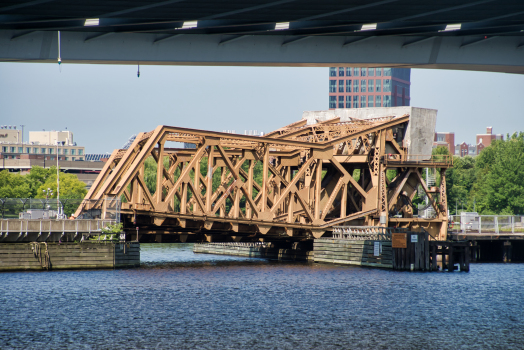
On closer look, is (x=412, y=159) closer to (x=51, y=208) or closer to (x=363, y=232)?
(x=363, y=232)

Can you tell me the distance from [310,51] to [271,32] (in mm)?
1526

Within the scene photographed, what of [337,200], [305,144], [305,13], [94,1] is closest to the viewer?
[94,1]

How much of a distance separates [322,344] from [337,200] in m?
45.8

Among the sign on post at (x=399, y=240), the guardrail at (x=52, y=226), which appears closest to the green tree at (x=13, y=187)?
the guardrail at (x=52, y=226)

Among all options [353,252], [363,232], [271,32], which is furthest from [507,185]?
[271,32]

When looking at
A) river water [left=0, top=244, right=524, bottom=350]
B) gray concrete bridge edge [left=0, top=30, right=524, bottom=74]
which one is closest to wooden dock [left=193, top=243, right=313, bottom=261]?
river water [left=0, top=244, right=524, bottom=350]

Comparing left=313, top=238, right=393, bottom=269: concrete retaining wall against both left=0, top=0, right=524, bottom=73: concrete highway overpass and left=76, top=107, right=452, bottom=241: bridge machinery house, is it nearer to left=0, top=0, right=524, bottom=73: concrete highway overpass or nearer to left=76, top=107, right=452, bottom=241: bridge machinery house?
left=76, top=107, right=452, bottom=241: bridge machinery house

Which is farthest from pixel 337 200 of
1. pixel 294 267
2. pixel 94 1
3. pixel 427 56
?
pixel 94 1

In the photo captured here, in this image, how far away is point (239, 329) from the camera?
3075 centimetres

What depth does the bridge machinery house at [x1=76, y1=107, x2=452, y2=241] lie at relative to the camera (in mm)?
54750

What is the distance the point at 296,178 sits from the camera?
5962 centimetres

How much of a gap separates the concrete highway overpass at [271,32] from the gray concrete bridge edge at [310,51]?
0.09ft

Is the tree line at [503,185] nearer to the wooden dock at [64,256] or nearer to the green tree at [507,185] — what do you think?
the green tree at [507,185]

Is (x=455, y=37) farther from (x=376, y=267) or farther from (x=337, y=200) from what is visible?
(x=337, y=200)
